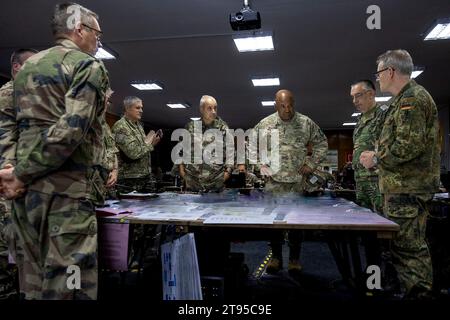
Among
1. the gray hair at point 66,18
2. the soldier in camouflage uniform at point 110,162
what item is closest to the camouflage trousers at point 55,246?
the gray hair at point 66,18

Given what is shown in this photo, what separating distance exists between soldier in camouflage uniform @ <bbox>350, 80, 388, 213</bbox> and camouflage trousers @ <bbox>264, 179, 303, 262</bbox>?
59 centimetres

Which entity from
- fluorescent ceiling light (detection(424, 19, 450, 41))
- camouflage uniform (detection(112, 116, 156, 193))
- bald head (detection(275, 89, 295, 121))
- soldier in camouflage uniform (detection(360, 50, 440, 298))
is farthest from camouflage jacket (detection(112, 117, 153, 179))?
fluorescent ceiling light (detection(424, 19, 450, 41))

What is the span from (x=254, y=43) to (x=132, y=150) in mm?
Result: 2865

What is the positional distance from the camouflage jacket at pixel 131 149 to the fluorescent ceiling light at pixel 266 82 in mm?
4416

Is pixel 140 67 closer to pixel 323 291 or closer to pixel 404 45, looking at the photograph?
pixel 404 45

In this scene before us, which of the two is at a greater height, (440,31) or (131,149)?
(440,31)

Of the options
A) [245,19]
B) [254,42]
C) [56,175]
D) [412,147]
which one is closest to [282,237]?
[412,147]

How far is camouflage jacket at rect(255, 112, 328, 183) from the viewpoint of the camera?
11.5 ft

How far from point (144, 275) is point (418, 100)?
215 centimetres

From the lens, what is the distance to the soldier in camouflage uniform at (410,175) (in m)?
2.05

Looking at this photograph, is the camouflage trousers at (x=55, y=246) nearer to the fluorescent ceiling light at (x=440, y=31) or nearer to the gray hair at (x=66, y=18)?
the gray hair at (x=66, y=18)

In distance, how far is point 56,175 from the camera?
1.40 meters

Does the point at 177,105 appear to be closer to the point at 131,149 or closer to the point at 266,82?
the point at 266,82

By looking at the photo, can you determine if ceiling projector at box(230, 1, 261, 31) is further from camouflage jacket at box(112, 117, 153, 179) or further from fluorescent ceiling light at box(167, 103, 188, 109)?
fluorescent ceiling light at box(167, 103, 188, 109)
